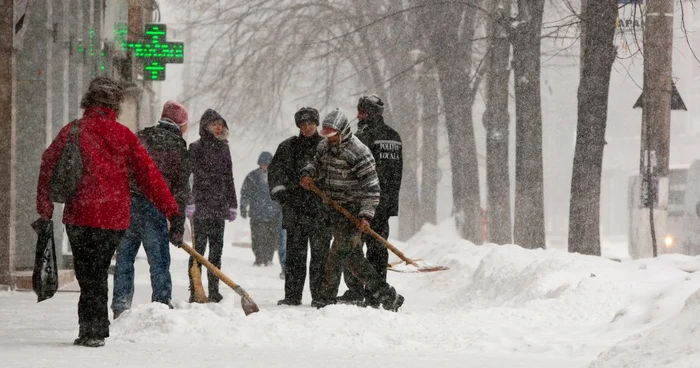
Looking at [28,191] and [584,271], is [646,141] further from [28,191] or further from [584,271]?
[28,191]

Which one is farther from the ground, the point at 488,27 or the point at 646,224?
the point at 488,27

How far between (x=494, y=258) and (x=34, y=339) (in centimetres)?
672

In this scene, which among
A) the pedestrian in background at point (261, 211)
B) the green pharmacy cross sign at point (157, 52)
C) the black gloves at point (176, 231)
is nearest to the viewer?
the black gloves at point (176, 231)

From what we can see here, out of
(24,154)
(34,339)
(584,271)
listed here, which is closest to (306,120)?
(584,271)

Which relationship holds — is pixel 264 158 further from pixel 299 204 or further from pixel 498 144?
pixel 299 204

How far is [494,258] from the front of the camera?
1427 cm

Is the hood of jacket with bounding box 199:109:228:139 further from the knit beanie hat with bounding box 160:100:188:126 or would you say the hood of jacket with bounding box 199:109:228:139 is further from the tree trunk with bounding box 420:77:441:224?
the tree trunk with bounding box 420:77:441:224

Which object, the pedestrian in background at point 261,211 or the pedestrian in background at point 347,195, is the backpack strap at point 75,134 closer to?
the pedestrian in background at point 347,195

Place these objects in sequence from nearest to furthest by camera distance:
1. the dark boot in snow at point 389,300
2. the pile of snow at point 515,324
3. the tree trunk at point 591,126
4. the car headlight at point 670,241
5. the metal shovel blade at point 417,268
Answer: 1. the pile of snow at point 515,324
2. the dark boot in snow at point 389,300
3. the metal shovel blade at point 417,268
4. the tree trunk at point 591,126
5. the car headlight at point 670,241

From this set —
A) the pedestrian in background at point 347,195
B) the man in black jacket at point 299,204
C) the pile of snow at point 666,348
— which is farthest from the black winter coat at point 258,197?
the pile of snow at point 666,348

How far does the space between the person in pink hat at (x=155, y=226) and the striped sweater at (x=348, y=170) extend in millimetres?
1154

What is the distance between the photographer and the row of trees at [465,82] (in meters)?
16.4

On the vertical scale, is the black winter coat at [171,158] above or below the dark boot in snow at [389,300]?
above

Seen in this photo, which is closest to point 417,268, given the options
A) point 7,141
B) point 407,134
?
point 7,141
